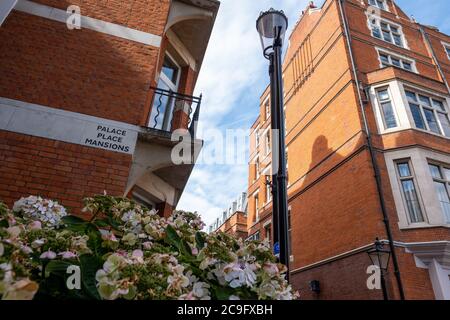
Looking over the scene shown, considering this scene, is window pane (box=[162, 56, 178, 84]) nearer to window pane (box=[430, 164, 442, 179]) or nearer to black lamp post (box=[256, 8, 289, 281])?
black lamp post (box=[256, 8, 289, 281])

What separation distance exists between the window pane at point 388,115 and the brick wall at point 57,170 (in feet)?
41.7

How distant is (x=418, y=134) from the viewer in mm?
12719

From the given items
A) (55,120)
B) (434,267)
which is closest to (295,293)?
(55,120)

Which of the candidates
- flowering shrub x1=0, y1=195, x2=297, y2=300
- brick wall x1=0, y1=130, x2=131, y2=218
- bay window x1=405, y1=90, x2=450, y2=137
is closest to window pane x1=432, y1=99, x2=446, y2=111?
bay window x1=405, y1=90, x2=450, y2=137

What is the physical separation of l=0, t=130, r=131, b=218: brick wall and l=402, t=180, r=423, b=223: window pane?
451 inches

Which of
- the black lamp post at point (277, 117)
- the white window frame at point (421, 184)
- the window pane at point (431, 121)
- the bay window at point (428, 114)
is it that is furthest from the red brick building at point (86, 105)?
the window pane at point (431, 121)

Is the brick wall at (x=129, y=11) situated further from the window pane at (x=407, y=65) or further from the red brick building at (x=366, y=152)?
the window pane at (x=407, y=65)

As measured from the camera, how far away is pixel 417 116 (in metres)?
13.8

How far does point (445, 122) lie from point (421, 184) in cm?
501

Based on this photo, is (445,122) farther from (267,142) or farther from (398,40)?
(267,142)

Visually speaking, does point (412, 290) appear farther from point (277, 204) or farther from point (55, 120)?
point (55, 120)

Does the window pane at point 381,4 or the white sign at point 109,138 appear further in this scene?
the window pane at point 381,4

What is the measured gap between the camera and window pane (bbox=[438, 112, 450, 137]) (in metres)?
14.1

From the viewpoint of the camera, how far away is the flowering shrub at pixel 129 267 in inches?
46.6
